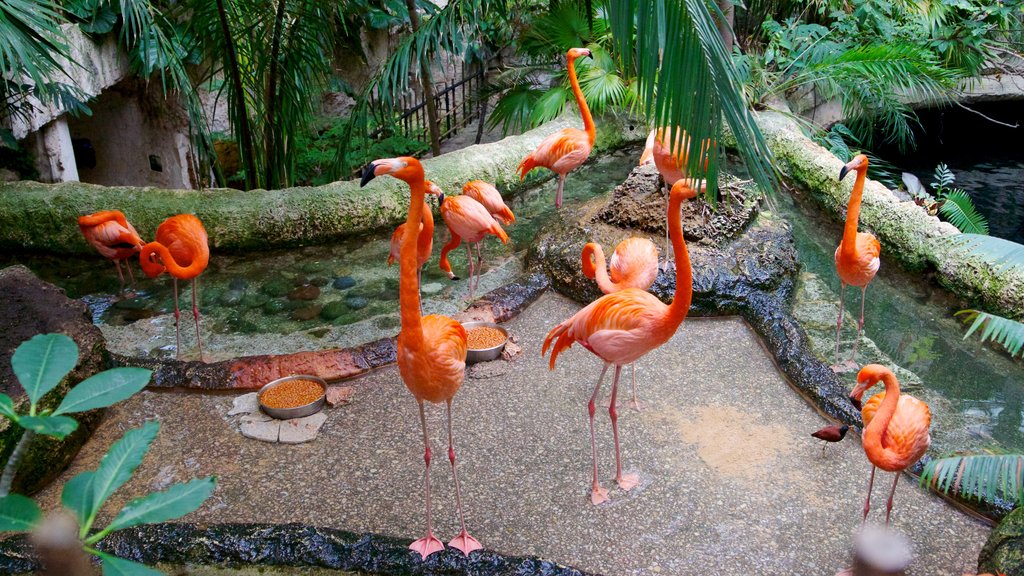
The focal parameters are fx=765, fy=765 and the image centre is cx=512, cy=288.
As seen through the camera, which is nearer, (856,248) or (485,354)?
(856,248)

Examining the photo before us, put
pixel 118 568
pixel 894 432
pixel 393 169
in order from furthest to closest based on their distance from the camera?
pixel 894 432
pixel 393 169
pixel 118 568

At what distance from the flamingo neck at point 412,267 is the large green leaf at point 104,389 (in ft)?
5.31

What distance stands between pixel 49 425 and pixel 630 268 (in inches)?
139

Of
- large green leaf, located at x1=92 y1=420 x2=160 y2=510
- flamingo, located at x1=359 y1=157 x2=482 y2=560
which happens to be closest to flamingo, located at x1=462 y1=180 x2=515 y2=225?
flamingo, located at x1=359 y1=157 x2=482 y2=560

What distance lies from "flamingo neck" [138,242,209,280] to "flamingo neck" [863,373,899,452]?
360cm

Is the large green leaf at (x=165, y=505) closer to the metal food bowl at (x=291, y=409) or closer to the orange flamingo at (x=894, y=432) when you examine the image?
the orange flamingo at (x=894, y=432)

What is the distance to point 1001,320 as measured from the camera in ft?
6.52

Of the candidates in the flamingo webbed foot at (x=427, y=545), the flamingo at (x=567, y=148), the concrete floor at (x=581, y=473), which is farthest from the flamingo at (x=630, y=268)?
the flamingo at (x=567, y=148)

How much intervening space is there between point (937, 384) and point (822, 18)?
6999mm

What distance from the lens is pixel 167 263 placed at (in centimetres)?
433

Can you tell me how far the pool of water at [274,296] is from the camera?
489cm

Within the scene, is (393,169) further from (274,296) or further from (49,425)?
(274,296)

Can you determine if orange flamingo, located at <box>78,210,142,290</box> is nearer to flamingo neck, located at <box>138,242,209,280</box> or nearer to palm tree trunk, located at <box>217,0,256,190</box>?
flamingo neck, located at <box>138,242,209,280</box>

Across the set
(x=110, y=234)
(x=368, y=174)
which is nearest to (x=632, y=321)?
(x=368, y=174)
